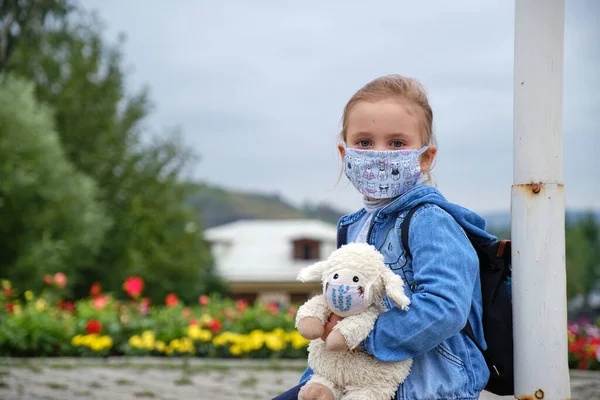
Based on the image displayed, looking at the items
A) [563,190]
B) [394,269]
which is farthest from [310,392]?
[563,190]

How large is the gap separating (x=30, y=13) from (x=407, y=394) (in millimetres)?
22817

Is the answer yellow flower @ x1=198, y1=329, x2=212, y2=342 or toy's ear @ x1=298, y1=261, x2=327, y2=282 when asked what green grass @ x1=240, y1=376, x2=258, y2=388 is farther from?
toy's ear @ x1=298, y1=261, x2=327, y2=282

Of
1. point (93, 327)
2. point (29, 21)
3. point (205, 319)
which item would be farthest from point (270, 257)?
point (93, 327)

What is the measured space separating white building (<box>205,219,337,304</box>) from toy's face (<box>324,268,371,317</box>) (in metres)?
34.8

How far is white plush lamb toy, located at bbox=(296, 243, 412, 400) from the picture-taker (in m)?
2.00

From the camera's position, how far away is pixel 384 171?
218cm

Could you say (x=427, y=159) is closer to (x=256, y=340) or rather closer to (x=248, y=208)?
(x=256, y=340)

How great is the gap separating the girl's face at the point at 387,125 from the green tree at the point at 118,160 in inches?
1129

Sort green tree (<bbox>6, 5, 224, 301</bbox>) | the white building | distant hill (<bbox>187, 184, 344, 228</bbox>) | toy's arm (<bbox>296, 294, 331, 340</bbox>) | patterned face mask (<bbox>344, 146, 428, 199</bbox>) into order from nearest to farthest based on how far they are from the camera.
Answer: toy's arm (<bbox>296, 294, 331, 340</bbox>)
patterned face mask (<bbox>344, 146, 428, 199</bbox>)
green tree (<bbox>6, 5, 224, 301</bbox>)
the white building
distant hill (<bbox>187, 184, 344, 228</bbox>)

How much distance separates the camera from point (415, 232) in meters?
2.05

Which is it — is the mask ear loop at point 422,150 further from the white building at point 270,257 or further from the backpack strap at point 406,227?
the white building at point 270,257

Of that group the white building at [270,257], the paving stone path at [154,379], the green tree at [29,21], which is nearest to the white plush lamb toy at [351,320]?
the paving stone path at [154,379]

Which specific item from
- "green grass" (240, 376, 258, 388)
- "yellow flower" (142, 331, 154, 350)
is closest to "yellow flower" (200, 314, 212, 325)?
"yellow flower" (142, 331, 154, 350)

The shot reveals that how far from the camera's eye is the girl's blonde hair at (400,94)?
222 centimetres
